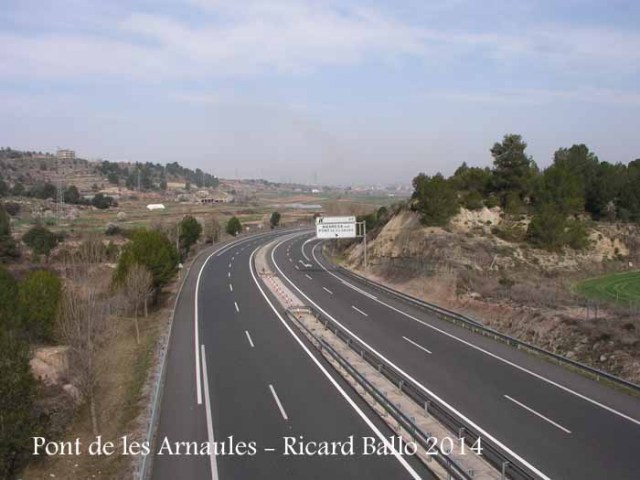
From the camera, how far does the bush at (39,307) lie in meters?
30.1

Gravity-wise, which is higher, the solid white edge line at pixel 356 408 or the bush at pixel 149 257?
the bush at pixel 149 257

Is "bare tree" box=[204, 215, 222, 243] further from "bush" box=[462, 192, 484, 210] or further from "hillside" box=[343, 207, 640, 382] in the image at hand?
"bush" box=[462, 192, 484, 210]

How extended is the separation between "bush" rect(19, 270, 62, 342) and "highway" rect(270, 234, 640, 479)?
50.8ft

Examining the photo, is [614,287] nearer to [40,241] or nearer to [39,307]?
[39,307]

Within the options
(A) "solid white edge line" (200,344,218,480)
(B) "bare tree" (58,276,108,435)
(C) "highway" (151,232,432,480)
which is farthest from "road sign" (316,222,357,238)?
(A) "solid white edge line" (200,344,218,480)

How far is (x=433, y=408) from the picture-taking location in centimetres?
1608

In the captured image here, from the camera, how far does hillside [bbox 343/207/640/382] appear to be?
76.2 ft

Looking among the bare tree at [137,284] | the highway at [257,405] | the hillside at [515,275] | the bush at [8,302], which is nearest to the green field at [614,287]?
the hillside at [515,275]

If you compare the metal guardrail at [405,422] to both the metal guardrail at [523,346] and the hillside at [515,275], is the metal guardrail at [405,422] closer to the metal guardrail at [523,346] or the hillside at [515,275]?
the metal guardrail at [523,346]

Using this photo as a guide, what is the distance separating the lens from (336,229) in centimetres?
5119

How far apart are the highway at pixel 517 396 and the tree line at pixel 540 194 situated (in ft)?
75.3

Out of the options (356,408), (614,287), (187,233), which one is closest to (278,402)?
(356,408)

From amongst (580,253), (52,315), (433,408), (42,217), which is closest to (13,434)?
(433,408)

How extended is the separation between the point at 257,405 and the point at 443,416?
546 cm
